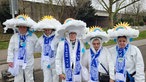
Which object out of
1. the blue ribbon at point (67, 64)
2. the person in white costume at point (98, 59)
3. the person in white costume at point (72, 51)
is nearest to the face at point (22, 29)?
the person in white costume at point (72, 51)

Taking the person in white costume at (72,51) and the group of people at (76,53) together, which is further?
the person in white costume at (72,51)

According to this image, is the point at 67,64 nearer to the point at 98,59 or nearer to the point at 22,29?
the point at 98,59

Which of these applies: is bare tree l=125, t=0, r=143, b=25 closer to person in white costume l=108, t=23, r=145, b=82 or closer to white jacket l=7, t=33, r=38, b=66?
white jacket l=7, t=33, r=38, b=66

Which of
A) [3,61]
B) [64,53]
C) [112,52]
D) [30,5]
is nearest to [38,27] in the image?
[64,53]

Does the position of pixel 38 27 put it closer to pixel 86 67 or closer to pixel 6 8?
pixel 86 67

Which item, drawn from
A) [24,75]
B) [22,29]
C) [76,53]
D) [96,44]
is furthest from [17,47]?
[96,44]

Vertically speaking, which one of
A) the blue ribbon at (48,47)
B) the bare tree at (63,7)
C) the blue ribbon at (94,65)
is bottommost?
the blue ribbon at (94,65)

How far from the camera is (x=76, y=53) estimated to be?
17.3 feet

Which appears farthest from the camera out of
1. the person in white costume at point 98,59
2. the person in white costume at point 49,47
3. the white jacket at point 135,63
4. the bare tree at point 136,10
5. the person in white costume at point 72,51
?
the bare tree at point 136,10

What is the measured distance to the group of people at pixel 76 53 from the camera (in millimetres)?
4719

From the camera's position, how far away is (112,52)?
487cm

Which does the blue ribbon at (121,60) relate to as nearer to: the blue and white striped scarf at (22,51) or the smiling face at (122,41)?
the smiling face at (122,41)

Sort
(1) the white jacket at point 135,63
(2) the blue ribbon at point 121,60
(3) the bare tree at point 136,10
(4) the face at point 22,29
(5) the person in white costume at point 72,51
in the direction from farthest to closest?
(3) the bare tree at point 136,10 < (4) the face at point 22,29 < (5) the person in white costume at point 72,51 < (2) the blue ribbon at point 121,60 < (1) the white jacket at point 135,63

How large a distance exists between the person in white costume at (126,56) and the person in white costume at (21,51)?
2.23m
